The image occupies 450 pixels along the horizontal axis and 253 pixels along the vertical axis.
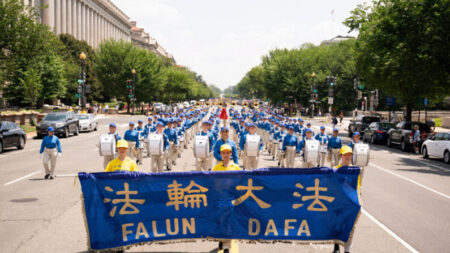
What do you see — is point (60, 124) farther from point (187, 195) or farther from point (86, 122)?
point (187, 195)

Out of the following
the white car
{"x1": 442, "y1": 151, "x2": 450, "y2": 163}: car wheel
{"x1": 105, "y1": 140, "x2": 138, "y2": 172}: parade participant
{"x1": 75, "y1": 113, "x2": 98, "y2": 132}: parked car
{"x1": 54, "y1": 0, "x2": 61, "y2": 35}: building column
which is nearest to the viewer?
{"x1": 105, "y1": 140, "x2": 138, "y2": 172}: parade participant

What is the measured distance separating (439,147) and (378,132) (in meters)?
8.79

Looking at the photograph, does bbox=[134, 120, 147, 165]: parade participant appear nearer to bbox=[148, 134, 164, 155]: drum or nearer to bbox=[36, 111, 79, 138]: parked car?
bbox=[148, 134, 164, 155]: drum

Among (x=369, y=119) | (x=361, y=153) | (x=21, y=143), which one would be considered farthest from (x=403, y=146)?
(x=21, y=143)

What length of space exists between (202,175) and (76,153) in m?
17.1

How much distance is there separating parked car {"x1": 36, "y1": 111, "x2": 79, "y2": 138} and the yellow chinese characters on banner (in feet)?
85.9

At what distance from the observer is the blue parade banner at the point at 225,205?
21.2 ft

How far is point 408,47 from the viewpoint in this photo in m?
28.3

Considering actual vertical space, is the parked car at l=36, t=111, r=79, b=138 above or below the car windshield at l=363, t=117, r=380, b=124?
below

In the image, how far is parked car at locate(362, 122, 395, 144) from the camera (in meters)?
30.7

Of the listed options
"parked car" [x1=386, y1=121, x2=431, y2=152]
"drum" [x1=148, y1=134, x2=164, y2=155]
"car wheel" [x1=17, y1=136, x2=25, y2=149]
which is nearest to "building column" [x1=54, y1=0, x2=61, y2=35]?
"car wheel" [x1=17, y1=136, x2=25, y2=149]

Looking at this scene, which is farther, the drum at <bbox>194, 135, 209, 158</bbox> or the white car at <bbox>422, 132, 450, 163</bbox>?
the white car at <bbox>422, 132, 450, 163</bbox>

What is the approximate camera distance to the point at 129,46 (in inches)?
2788

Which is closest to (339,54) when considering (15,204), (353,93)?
(353,93)
